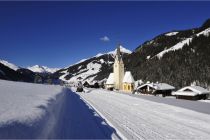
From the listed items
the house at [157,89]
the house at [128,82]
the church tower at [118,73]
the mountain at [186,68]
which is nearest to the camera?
the house at [157,89]

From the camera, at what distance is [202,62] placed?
121688 millimetres

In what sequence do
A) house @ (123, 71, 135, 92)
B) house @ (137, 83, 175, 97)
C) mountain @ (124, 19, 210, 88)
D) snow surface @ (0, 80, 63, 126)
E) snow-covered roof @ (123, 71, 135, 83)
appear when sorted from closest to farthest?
snow surface @ (0, 80, 63, 126)
house @ (137, 83, 175, 97)
house @ (123, 71, 135, 92)
snow-covered roof @ (123, 71, 135, 83)
mountain @ (124, 19, 210, 88)

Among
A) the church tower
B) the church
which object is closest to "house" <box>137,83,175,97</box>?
the church

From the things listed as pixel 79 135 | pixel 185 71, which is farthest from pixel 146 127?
pixel 185 71

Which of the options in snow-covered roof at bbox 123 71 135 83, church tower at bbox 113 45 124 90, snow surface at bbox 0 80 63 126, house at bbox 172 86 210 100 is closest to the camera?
snow surface at bbox 0 80 63 126

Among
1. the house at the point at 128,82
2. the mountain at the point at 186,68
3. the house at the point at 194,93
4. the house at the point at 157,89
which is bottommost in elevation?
the house at the point at 194,93

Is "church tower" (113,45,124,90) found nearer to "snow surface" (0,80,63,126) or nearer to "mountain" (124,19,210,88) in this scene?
"mountain" (124,19,210,88)

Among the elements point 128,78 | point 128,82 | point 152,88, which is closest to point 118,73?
point 128,78

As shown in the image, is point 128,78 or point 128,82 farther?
point 128,78

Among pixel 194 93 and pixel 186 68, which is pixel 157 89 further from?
pixel 186 68

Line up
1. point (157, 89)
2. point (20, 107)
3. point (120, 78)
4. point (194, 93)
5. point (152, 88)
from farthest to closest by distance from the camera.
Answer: point (120, 78) → point (152, 88) → point (157, 89) → point (194, 93) → point (20, 107)

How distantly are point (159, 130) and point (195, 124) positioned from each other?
2807 millimetres

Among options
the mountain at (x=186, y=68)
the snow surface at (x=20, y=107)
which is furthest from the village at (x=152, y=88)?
the snow surface at (x=20, y=107)

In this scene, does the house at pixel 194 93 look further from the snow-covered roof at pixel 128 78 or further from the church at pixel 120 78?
the church at pixel 120 78
